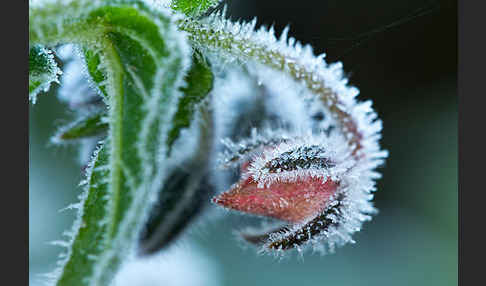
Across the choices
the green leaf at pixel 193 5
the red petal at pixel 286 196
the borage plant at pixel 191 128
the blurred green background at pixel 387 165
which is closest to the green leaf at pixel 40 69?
the borage plant at pixel 191 128

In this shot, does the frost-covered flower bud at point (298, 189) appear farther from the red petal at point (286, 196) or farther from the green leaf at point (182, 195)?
the green leaf at point (182, 195)

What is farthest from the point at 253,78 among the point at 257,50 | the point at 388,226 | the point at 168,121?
the point at 388,226

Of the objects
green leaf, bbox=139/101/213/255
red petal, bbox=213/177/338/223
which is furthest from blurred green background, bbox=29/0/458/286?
red petal, bbox=213/177/338/223

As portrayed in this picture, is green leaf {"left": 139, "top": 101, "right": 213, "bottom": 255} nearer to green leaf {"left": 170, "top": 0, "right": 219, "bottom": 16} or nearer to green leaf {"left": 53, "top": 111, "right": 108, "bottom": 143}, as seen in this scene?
green leaf {"left": 53, "top": 111, "right": 108, "bottom": 143}

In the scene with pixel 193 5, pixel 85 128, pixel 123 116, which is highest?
pixel 193 5

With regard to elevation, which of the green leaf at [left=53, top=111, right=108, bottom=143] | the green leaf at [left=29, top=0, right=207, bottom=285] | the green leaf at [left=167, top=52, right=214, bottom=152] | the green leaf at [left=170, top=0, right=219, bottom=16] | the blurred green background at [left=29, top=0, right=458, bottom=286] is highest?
the blurred green background at [left=29, top=0, right=458, bottom=286]

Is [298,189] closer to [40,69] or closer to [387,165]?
[40,69]

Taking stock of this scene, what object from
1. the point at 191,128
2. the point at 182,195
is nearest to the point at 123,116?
the point at 191,128
